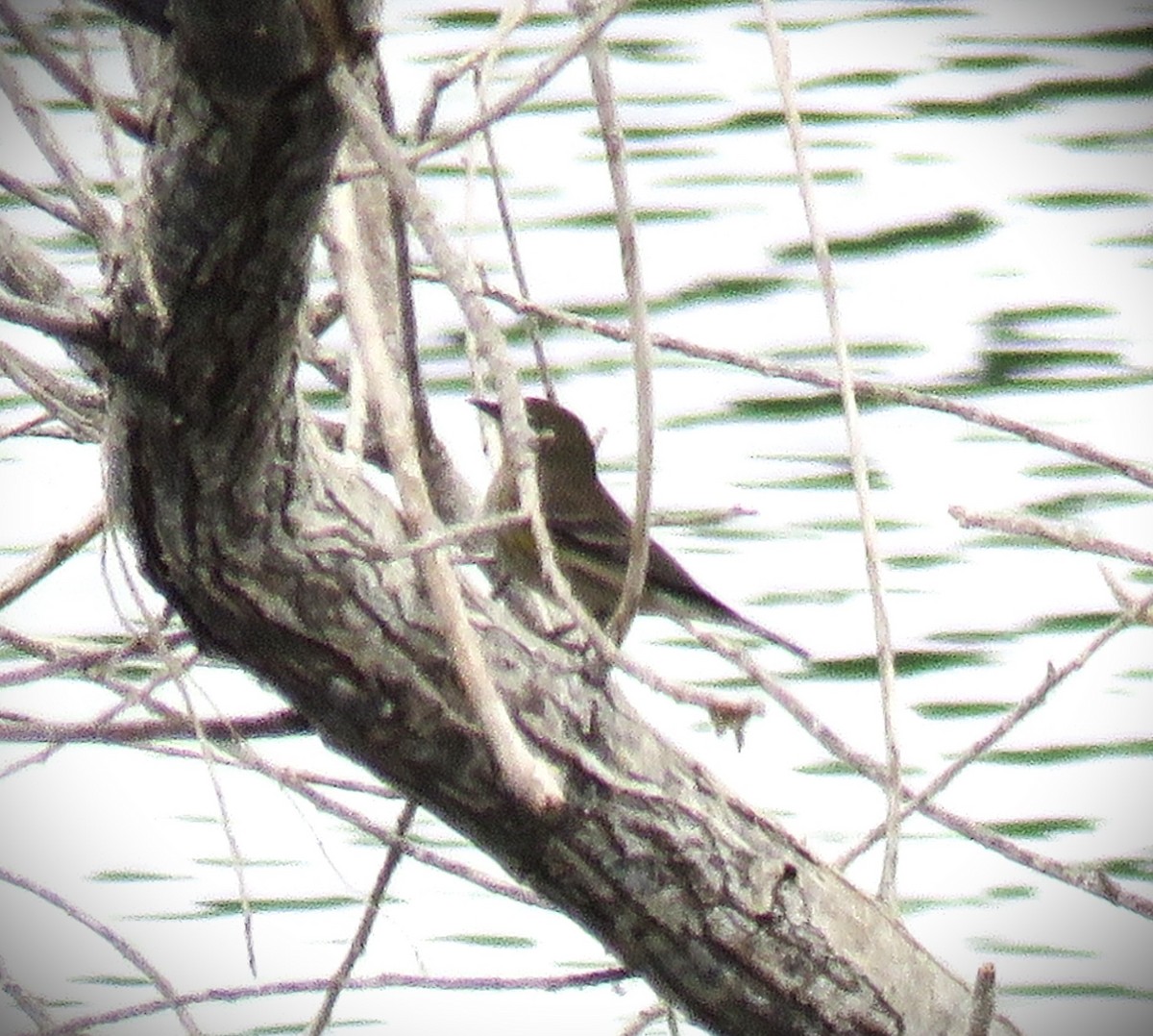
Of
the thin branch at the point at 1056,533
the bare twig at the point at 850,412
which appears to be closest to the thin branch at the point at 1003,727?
the thin branch at the point at 1056,533

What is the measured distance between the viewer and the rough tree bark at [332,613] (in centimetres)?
213

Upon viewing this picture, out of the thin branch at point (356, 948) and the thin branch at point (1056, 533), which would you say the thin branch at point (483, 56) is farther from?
the thin branch at point (356, 948)

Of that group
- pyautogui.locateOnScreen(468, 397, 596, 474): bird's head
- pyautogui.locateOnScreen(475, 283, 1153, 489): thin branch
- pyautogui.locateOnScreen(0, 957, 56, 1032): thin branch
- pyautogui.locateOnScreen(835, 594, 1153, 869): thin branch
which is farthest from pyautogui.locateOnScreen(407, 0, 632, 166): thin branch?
pyautogui.locateOnScreen(468, 397, 596, 474): bird's head

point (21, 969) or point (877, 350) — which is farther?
point (877, 350)

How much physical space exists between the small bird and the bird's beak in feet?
1.64

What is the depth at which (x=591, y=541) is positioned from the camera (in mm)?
5004

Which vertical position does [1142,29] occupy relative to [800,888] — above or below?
above

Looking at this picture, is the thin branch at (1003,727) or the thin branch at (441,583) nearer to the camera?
the thin branch at (441,583)

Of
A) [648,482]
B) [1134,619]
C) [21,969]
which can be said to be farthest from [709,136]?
[648,482]

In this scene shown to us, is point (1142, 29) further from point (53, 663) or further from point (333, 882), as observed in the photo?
point (53, 663)

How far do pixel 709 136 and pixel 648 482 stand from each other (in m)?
6.97

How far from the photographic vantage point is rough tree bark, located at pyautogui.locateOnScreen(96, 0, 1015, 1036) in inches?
83.7

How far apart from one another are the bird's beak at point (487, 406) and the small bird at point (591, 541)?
50 centimetres

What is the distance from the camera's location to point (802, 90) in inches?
364
